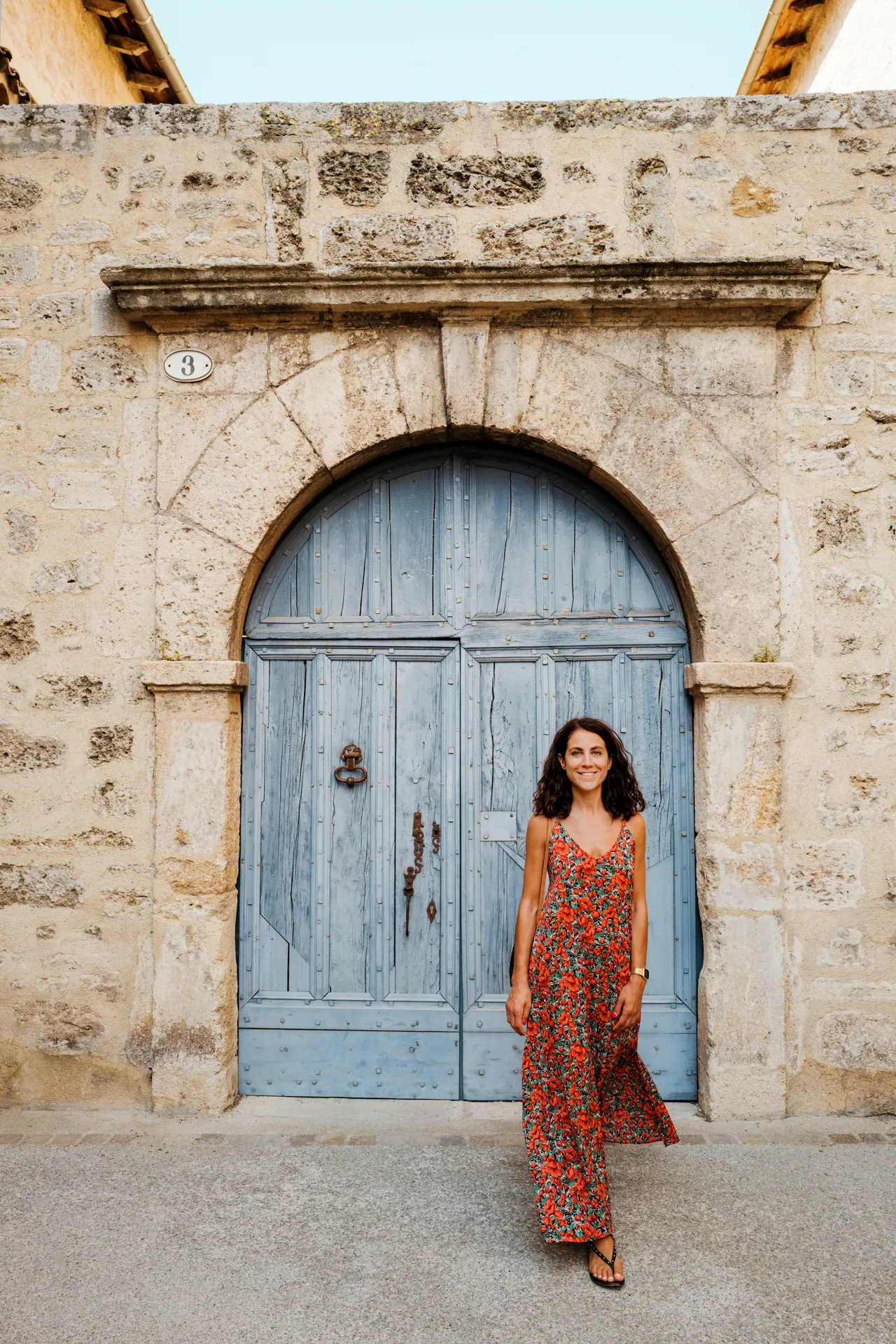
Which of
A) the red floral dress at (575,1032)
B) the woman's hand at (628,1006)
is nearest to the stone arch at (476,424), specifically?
the red floral dress at (575,1032)

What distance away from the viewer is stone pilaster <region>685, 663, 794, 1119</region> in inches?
125

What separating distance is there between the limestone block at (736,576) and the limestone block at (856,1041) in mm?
1313

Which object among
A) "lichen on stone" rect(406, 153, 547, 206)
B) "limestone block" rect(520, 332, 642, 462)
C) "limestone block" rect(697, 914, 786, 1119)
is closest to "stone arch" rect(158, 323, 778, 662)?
"limestone block" rect(520, 332, 642, 462)

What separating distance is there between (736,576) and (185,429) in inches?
82.0

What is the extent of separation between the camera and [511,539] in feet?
11.5

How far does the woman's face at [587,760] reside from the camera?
8.46 feet

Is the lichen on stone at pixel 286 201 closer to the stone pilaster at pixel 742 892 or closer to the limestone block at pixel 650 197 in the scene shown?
the limestone block at pixel 650 197

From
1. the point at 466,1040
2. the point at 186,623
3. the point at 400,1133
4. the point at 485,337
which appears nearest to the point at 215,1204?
the point at 400,1133

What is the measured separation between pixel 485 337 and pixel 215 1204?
2.97 m

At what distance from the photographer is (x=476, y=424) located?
10.9 ft

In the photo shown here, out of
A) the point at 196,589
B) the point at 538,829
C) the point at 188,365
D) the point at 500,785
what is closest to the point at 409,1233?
the point at 538,829

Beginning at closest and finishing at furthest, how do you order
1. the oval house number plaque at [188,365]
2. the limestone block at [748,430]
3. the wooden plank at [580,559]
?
1. the limestone block at [748,430]
2. the oval house number plaque at [188,365]
3. the wooden plank at [580,559]

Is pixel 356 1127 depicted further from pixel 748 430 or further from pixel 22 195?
pixel 22 195

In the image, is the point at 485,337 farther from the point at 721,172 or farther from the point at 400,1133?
the point at 400,1133
